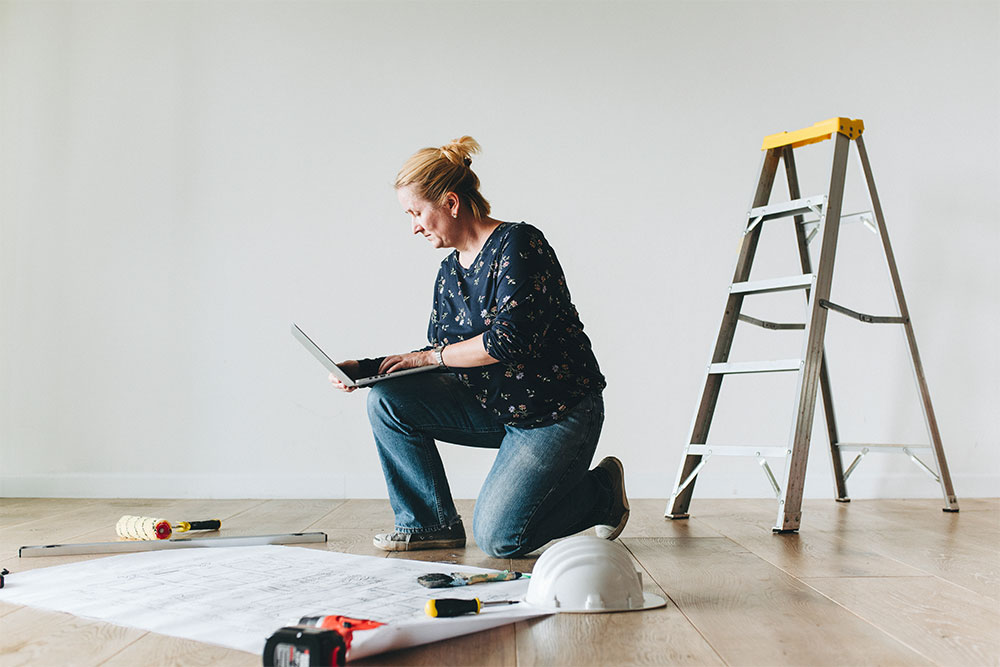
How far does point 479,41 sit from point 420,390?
1.76 metres

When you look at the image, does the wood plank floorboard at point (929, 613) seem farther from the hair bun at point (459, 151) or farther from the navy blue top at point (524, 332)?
the hair bun at point (459, 151)

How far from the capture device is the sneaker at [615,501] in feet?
7.11

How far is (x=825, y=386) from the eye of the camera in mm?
3043

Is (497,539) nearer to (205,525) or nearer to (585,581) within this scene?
(585,581)

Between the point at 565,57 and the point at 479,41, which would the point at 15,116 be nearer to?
the point at 479,41

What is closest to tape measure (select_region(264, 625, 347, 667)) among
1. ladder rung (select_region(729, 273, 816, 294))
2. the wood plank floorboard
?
the wood plank floorboard

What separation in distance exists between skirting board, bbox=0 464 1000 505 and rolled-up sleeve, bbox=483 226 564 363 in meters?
1.39

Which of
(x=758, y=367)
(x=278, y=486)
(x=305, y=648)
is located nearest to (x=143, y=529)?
(x=278, y=486)

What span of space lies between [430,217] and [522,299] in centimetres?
34

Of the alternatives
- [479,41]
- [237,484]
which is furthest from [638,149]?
[237,484]

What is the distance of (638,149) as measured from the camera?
131 inches

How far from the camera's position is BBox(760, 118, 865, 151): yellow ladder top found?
8.72 feet

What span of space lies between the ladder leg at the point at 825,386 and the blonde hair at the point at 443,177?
1263mm

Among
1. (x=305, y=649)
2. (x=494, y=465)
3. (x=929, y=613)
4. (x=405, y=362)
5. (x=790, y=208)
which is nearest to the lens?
(x=305, y=649)
